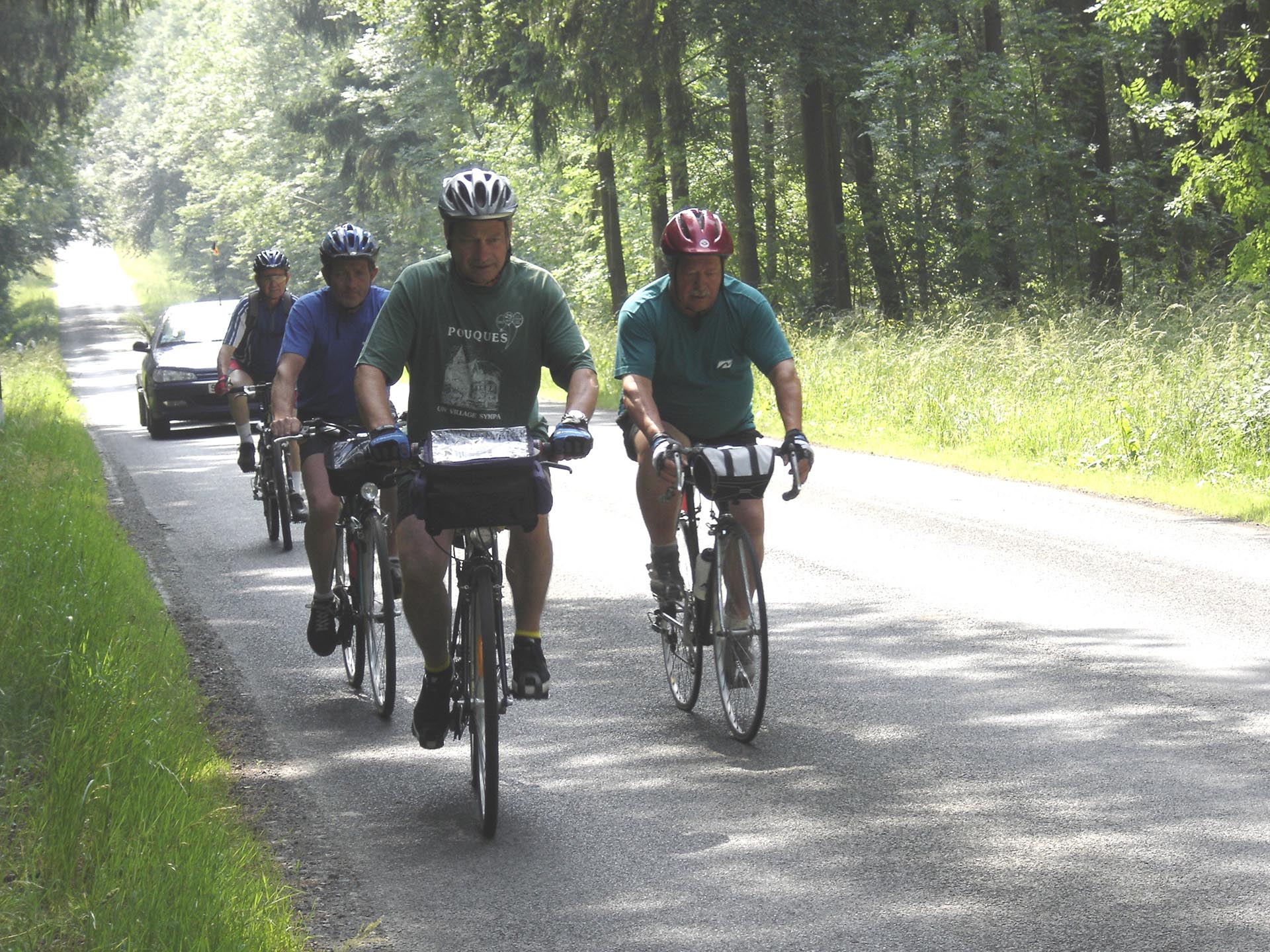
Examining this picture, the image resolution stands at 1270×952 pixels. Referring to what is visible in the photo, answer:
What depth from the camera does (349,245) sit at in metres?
7.51

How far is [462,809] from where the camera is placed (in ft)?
18.3

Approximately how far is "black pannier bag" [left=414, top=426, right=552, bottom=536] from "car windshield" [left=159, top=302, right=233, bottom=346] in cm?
1954

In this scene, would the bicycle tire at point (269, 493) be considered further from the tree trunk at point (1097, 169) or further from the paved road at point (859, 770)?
the tree trunk at point (1097, 169)

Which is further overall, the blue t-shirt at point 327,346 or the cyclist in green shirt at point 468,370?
the blue t-shirt at point 327,346

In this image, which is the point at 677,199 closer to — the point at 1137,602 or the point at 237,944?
the point at 1137,602

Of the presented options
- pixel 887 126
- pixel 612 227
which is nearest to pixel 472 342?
pixel 887 126

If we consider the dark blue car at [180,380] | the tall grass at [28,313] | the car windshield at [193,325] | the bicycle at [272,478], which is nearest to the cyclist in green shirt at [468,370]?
the bicycle at [272,478]

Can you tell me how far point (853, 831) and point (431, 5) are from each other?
83.1 feet

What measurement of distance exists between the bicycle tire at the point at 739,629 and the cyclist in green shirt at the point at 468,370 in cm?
83

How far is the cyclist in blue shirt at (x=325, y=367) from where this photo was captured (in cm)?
760

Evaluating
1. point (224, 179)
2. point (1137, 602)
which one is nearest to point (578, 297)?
point (224, 179)

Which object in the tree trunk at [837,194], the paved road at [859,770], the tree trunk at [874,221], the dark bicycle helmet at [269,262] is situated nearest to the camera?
the paved road at [859,770]

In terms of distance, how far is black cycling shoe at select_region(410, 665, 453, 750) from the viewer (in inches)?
A: 226

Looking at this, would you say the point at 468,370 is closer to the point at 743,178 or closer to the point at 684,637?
the point at 684,637
